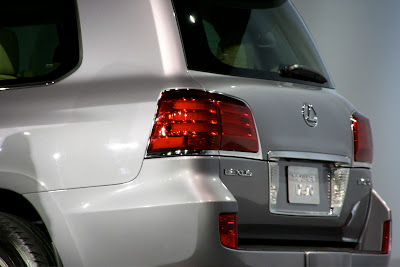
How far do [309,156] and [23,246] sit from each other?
1150 millimetres

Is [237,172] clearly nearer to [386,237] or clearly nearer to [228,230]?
[228,230]

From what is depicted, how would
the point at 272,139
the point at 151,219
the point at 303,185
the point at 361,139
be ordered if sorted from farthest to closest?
1. the point at 361,139
2. the point at 303,185
3. the point at 272,139
4. the point at 151,219

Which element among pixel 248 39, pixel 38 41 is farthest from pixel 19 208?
pixel 248 39

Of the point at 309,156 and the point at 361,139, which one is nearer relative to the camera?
the point at 309,156

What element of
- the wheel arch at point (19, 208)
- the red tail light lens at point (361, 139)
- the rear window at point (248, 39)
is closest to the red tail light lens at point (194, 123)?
the rear window at point (248, 39)

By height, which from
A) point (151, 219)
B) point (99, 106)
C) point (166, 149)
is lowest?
point (151, 219)

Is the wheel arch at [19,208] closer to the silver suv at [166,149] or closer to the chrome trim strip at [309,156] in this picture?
the silver suv at [166,149]

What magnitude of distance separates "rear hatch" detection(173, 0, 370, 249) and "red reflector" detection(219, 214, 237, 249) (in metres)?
0.10

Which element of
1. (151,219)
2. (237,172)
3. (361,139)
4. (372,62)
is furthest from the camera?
(372,62)

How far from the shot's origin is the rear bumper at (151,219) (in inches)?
96.2

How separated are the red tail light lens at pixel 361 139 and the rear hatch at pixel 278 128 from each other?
0.18ft

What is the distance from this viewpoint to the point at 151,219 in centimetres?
247

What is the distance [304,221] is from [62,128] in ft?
3.31

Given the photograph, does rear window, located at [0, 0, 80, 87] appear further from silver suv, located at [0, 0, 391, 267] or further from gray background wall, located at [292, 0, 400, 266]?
gray background wall, located at [292, 0, 400, 266]
